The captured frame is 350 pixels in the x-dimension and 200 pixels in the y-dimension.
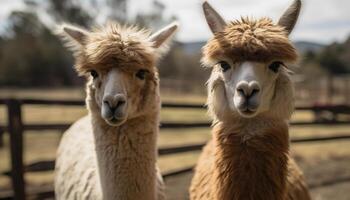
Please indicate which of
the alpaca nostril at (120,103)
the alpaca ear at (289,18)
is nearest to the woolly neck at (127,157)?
the alpaca nostril at (120,103)

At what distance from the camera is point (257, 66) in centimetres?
249

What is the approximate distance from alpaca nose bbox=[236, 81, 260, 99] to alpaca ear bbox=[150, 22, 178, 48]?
1.22 metres

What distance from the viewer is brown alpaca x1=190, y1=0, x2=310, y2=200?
2508mm

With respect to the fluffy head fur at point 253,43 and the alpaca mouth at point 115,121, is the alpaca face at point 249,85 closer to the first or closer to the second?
the fluffy head fur at point 253,43

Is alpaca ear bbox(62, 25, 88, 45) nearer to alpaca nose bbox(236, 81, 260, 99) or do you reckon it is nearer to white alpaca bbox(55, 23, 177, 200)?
white alpaca bbox(55, 23, 177, 200)

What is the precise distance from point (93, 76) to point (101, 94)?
0.73 feet

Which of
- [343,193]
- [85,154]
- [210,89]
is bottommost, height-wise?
[343,193]

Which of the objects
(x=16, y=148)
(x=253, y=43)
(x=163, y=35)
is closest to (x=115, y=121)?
(x=163, y=35)

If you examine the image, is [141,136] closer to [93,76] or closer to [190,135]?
[93,76]

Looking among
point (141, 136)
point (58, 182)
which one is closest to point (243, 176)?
point (141, 136)

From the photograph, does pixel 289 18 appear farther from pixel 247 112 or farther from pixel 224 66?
pixel 247 112

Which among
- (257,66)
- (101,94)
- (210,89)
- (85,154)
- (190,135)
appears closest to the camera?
(257,66)

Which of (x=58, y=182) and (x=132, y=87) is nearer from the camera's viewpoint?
(x=132, y=87)

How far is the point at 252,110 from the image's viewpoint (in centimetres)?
240
